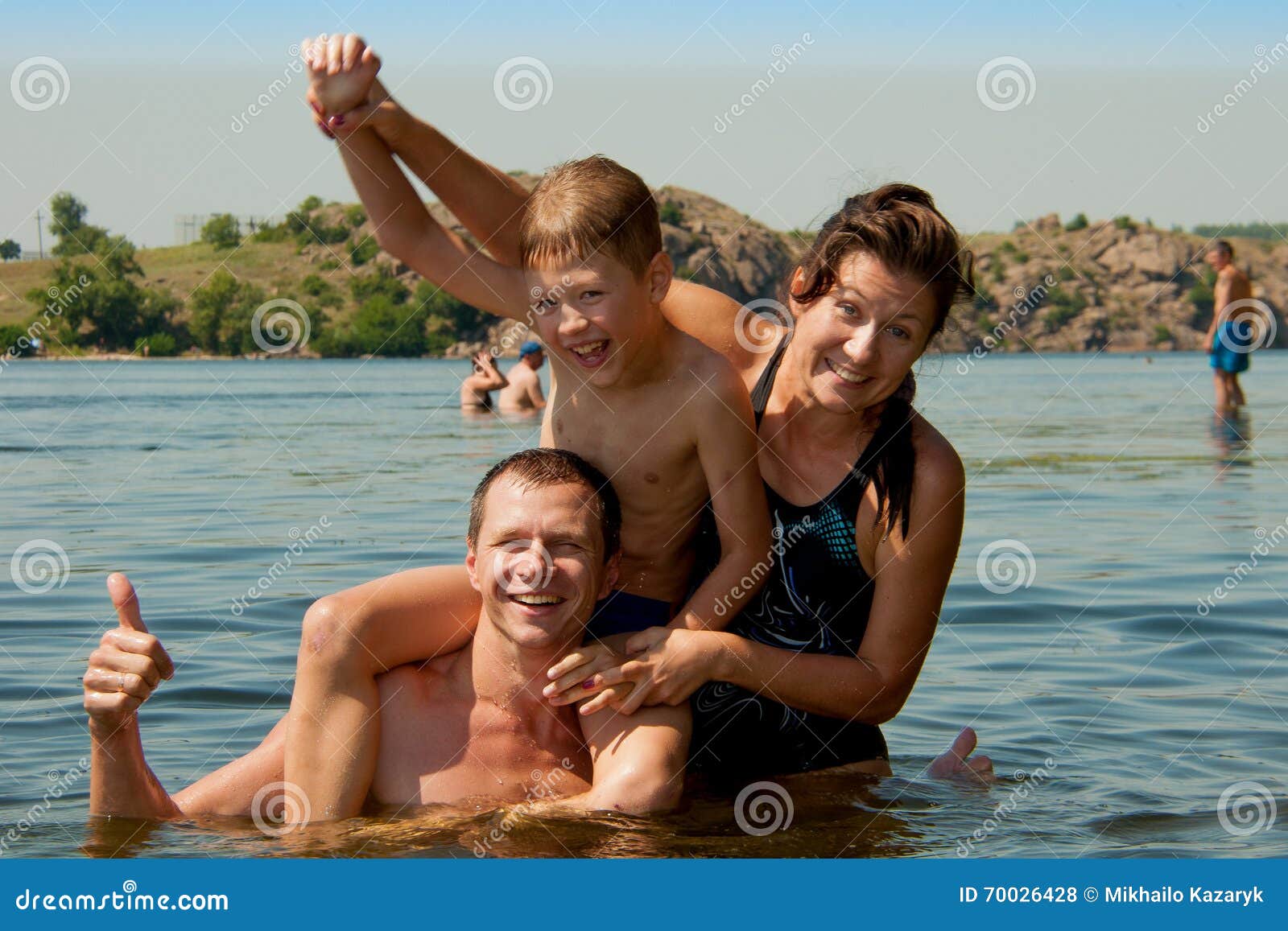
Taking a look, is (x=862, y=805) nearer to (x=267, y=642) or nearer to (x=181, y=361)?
(x=267, y=642)

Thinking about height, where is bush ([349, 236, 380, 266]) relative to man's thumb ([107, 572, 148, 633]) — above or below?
above

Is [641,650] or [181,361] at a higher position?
[181,361]

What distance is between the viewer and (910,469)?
4691mm

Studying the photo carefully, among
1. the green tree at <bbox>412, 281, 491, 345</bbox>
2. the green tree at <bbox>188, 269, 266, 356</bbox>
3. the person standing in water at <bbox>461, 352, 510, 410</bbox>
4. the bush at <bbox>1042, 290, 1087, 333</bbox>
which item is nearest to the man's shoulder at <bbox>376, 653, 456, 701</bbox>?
the person standing in water at <bbox>461, 352, 510, 410</bbox>

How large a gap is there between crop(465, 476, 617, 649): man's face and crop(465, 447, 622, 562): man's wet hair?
20mm

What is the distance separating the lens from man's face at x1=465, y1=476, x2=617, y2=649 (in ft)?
14.2

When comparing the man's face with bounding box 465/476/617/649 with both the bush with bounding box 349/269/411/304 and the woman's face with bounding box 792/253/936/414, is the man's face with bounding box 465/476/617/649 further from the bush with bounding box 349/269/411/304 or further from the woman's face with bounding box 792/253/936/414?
the bush with bounding box 349/269/411/304

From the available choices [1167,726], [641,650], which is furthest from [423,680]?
[1167,726]

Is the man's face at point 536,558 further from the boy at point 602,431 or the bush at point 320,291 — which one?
the bush at point 320,291

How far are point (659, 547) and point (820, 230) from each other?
121cm

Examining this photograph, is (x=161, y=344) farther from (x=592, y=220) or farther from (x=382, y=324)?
(x=592, y=220)

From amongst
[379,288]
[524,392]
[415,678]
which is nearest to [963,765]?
[415,678]

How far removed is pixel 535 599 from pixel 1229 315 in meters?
16.6

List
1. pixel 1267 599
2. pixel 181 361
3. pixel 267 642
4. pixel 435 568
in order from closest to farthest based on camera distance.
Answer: pixel 435 568, pixel 267 642, pixel 1267 599, pixel 181 361
